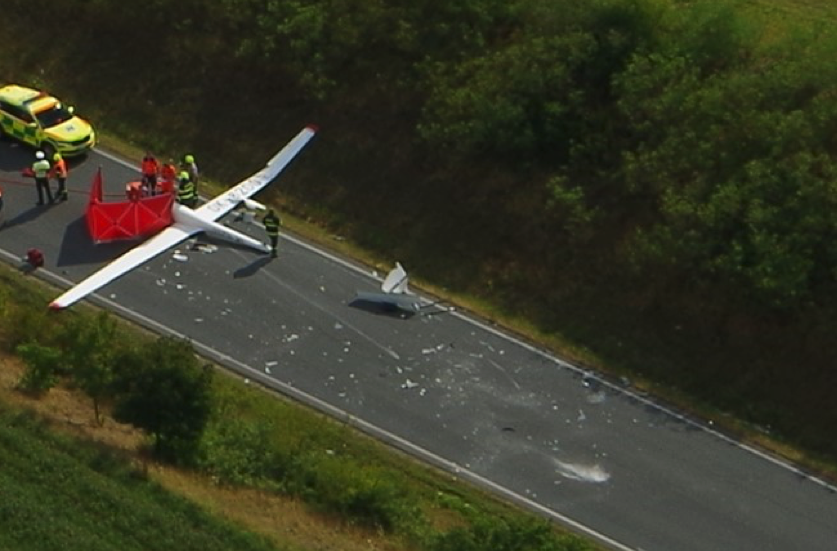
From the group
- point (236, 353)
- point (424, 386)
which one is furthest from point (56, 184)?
point (424, 386)

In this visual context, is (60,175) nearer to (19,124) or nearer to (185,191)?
(19,124)

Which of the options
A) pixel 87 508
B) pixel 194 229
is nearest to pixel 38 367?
pixel 87 508

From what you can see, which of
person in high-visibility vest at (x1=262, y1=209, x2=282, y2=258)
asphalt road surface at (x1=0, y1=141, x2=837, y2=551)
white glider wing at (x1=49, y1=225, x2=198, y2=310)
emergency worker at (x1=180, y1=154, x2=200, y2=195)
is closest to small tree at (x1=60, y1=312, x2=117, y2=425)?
white glider wing at (x1=49, y1=225, x2=198, y2=310)

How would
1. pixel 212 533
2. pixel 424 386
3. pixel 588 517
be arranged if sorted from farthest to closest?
pixel 424 386 < pixel 588 517 < pixel 212 533

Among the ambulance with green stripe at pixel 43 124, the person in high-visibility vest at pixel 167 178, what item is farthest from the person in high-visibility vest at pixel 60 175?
the person in high-visibility vest at pixel 167 178

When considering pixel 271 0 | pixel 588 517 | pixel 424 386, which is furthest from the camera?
pixel 271 0

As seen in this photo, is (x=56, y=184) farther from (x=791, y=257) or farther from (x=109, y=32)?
(x=791, y=257)

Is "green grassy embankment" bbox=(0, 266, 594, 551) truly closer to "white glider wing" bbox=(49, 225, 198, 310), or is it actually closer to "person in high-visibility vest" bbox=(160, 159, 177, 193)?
"white glider wing" bbox=(49, 225, 198, 310)
